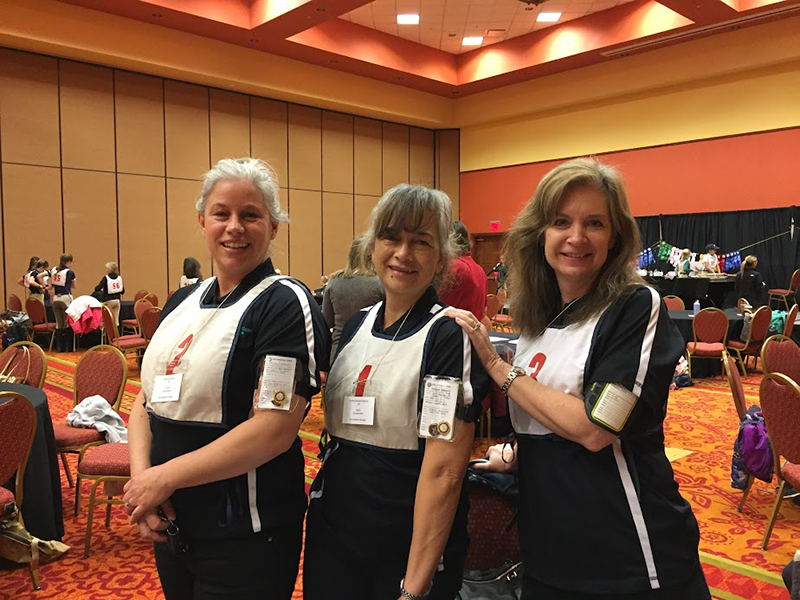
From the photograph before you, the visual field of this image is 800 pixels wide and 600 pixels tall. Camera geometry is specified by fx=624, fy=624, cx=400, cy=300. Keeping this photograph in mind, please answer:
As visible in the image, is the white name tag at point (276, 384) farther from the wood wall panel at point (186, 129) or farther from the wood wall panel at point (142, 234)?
the wood wall panel at point (186, 129)

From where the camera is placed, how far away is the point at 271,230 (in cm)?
152

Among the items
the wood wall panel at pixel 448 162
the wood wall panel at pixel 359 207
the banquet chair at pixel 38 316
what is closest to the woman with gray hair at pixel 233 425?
the banquet chair at pixel 38 316

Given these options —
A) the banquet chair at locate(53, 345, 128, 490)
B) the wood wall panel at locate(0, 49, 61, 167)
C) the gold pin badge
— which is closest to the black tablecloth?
the banquet chair at locate(53, 345, 128, 490)

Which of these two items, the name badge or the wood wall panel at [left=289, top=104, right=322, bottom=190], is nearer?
the name badge

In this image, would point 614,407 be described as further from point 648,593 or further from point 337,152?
point 337,152

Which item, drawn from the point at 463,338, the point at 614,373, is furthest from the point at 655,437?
the point at 463,338

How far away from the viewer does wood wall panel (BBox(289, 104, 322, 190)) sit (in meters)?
14.3

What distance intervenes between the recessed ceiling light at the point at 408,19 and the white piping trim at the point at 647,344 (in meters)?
12.5

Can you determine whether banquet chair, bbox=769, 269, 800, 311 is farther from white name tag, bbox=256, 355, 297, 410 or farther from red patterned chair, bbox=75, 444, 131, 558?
white name tag, bbox=256, 355, 297, 410

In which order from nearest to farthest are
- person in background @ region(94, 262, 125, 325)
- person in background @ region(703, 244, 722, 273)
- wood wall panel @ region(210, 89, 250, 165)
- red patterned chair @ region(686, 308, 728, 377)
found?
red patterned chair @ region(686, 308, 728, 377)
person in background @ region(94, 262, 125, 325)
person in background @ region(703, 244, 722, 273)
wood wall panel @ region(210, 89, 250, 165)

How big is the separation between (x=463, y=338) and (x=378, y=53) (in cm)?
1319

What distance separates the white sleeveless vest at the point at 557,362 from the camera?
4.23 ft

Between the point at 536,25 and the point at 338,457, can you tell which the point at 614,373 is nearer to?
the point at 338,457

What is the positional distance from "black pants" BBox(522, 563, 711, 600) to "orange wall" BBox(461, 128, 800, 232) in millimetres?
9698
